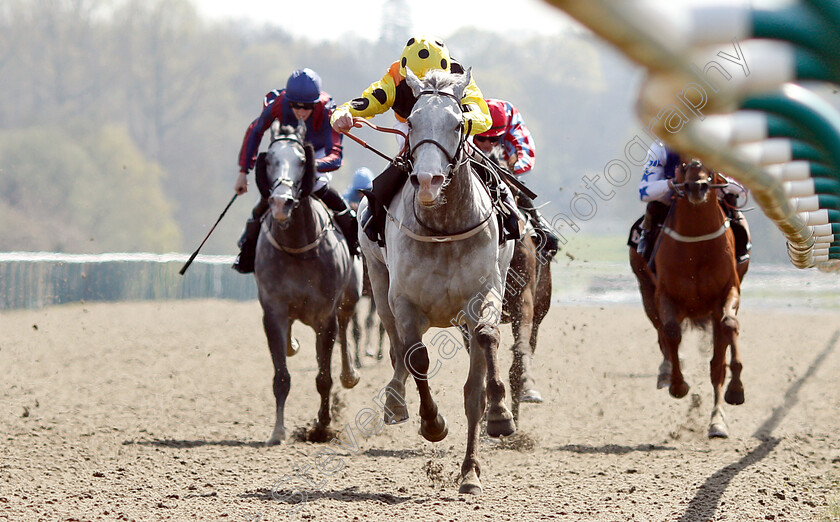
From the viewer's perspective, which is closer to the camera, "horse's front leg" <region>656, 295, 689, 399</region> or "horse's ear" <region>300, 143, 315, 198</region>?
"horse's ear" <region>300, 143, 315, 198</region>

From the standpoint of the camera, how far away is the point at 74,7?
41312 millimetres

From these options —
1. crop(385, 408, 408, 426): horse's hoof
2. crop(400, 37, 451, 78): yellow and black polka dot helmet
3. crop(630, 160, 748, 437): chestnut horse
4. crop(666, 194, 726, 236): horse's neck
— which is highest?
crop(400, 37, 451, 78): yellow and black polka dot helmet

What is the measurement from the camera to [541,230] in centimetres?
818

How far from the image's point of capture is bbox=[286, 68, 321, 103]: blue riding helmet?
26.6ft

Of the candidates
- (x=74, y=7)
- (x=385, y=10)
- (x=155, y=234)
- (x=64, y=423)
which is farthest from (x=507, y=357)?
(x=385, y=10)

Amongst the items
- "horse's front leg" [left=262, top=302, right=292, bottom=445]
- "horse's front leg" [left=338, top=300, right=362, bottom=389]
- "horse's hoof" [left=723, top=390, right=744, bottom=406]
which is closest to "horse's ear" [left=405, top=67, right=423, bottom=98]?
"horse's front leg" [left=262, top=302, right=292, bottom=445]

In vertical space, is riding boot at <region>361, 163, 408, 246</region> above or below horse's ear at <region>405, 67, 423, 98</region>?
below

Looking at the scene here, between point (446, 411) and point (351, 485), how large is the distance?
10.2 ft

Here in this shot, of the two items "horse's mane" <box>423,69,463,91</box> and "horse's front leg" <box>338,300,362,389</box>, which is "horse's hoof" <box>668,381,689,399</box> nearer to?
"horse's front leg" <box>338,300,362,389</box>

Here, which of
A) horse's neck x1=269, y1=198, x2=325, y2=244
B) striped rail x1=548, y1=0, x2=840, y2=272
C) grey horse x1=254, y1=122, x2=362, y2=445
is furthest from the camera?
horse's neck x1=269, y1=198, x2=325, y2=244

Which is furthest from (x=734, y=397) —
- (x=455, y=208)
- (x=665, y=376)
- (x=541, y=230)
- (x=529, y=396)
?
(x=455, y=208)

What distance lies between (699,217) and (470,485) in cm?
331

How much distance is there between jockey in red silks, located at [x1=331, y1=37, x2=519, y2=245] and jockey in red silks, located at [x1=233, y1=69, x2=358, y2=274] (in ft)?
6.13

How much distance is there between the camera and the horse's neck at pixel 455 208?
554 cm
